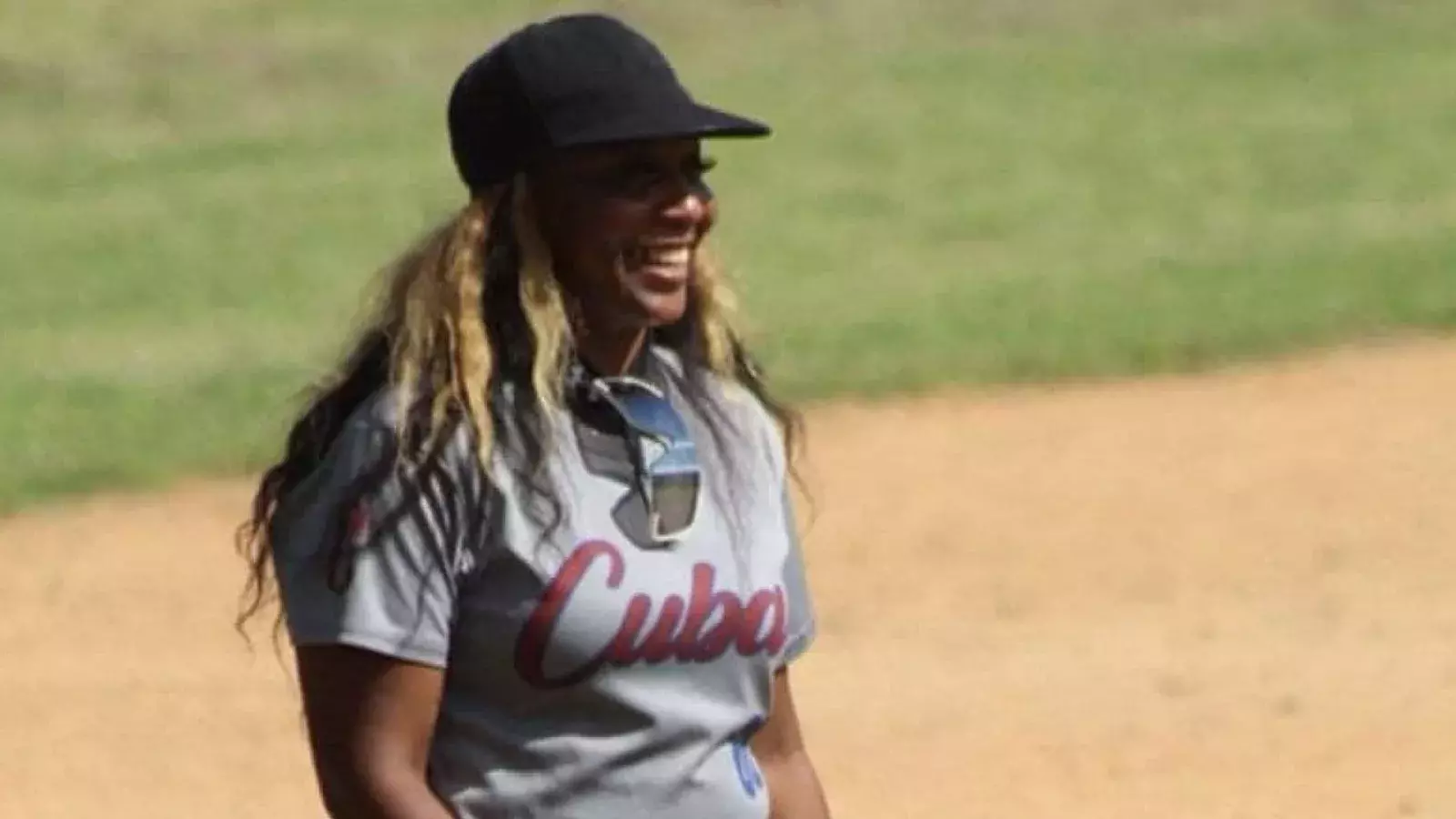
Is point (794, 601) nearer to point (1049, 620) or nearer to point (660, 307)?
point (660, 307)

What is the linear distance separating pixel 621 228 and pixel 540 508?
0.30 m

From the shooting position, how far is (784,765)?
3277 millimetres

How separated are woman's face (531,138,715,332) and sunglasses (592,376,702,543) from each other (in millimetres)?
74

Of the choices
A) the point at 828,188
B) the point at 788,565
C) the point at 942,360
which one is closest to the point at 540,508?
Answer: the point at 788,565

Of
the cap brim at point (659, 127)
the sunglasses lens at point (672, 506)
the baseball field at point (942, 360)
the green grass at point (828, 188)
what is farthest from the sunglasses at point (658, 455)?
the green grass at point (828, 188)

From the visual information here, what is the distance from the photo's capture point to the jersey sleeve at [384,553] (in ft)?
9.39

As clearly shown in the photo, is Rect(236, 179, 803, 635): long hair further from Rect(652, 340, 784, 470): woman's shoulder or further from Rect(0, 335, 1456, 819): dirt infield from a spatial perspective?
Rect(0, 335, 1456, 819): dirt infield

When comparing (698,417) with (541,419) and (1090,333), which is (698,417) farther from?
(1090,333)

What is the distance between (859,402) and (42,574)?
3.62 m

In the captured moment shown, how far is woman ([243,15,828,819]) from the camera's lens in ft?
9.45

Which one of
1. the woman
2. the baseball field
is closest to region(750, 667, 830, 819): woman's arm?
the woman

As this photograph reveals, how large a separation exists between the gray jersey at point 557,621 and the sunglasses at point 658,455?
0.02 meters

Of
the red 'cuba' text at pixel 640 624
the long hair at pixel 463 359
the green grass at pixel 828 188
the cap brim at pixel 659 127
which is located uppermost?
the cap brim at pixel 659 127

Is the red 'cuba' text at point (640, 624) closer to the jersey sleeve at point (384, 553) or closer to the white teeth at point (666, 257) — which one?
the jersey sleeve at point (384, 553)
